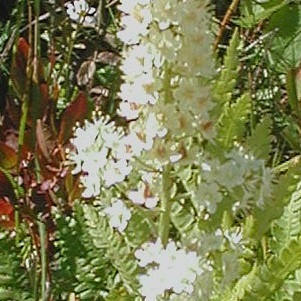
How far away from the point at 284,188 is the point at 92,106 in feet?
2.98

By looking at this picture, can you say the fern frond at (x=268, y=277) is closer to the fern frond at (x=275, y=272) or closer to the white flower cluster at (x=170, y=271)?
the fern frond at (x=275, y=272)

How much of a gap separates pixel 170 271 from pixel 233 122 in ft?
1.46

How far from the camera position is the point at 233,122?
1977 millimetres

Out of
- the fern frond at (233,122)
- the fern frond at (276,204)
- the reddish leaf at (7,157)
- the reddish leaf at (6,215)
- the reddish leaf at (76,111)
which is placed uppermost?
the reddish leaf at (76,111)

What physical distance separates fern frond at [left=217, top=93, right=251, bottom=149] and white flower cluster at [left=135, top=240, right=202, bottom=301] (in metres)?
0.34

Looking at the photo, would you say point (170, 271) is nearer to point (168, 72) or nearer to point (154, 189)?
point (154, 189)

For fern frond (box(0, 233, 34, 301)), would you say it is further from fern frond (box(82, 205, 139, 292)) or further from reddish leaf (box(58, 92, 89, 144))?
reddish leaf (box(58, 92, 89, 144))

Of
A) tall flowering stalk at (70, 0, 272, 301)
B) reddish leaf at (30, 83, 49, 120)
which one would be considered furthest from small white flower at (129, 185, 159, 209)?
reddish leaf at (30, 83, 49, 120)

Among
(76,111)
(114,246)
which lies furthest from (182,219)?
(76,111)

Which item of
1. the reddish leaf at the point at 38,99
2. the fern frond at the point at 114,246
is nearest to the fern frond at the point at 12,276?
the fern frond at the point at 114,246

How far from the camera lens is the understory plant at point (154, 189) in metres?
1.57

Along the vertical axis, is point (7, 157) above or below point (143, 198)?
above

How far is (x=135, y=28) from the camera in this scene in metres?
1.56

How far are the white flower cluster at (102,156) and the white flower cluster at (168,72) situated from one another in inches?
2.7
